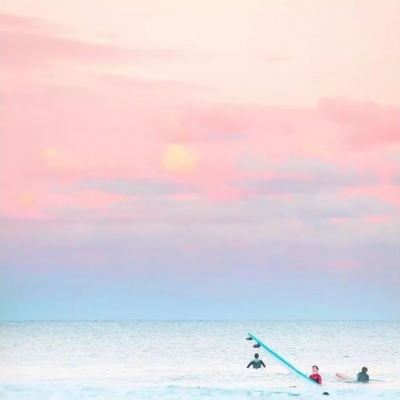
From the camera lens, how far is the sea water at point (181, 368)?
25469 mm

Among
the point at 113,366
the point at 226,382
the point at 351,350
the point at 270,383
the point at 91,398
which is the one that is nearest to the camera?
the point at 91,398

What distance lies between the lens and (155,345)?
57.8 metres

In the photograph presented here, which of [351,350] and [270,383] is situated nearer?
[270,383]

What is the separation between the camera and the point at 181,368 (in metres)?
39.8

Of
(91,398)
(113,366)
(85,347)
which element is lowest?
(91,398)

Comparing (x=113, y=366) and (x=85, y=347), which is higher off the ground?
(x=85, y=347)

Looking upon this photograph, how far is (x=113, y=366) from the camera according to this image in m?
40.7

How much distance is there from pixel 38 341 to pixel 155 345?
950cm

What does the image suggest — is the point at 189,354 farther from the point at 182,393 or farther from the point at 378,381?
the point at 182,393

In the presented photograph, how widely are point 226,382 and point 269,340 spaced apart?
129ft

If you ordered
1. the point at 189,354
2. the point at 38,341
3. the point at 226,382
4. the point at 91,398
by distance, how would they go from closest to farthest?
the point at 91,398 → the point at 226,382 → the point at 189,354 → the point at 38,341

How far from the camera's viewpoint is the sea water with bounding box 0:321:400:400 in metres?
25.5

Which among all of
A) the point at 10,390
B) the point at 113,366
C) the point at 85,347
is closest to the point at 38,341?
the point at 85,347

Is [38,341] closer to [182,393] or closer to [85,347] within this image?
[85,347]
